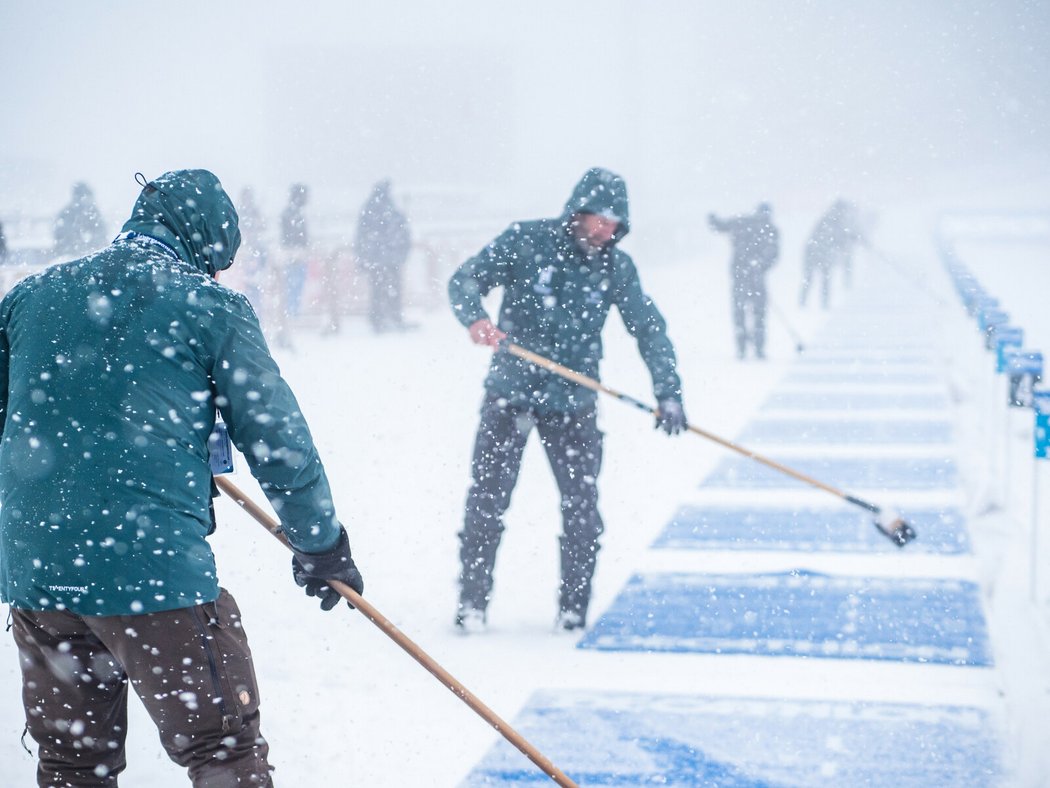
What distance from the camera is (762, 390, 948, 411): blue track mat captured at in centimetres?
995

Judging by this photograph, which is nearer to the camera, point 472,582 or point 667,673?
point 667,673

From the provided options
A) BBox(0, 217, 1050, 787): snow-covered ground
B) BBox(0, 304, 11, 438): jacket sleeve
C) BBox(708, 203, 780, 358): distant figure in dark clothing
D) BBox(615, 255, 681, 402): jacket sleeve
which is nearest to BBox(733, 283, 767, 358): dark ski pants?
BBox(708, 203, 780, 358): distant figure in dark clothing

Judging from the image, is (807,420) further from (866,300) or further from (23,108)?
(23,108)

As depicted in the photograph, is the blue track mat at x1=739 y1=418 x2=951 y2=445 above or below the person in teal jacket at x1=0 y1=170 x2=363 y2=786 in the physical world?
below

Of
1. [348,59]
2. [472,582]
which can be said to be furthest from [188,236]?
[348,59]

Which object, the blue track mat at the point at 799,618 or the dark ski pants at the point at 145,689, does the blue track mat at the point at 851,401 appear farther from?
the dark ski pants at the point at 145,689

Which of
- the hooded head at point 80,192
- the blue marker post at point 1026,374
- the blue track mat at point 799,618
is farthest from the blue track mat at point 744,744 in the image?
the hooded head at point 80,192

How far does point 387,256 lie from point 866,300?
36.8 feet

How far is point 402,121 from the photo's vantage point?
125 feet

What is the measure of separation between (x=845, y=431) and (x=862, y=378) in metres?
3.02

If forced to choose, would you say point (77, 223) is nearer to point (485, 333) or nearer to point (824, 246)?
point (485, 333)

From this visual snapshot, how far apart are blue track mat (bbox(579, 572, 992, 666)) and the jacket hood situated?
5.13 ft

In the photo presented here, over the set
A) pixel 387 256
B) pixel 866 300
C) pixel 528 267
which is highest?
pixel 528 267

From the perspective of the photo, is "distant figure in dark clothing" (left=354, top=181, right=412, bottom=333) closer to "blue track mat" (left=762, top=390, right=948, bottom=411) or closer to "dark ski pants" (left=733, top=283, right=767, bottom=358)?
"dark ski pants" (left=733, top=283, right=767, bottom=358)
